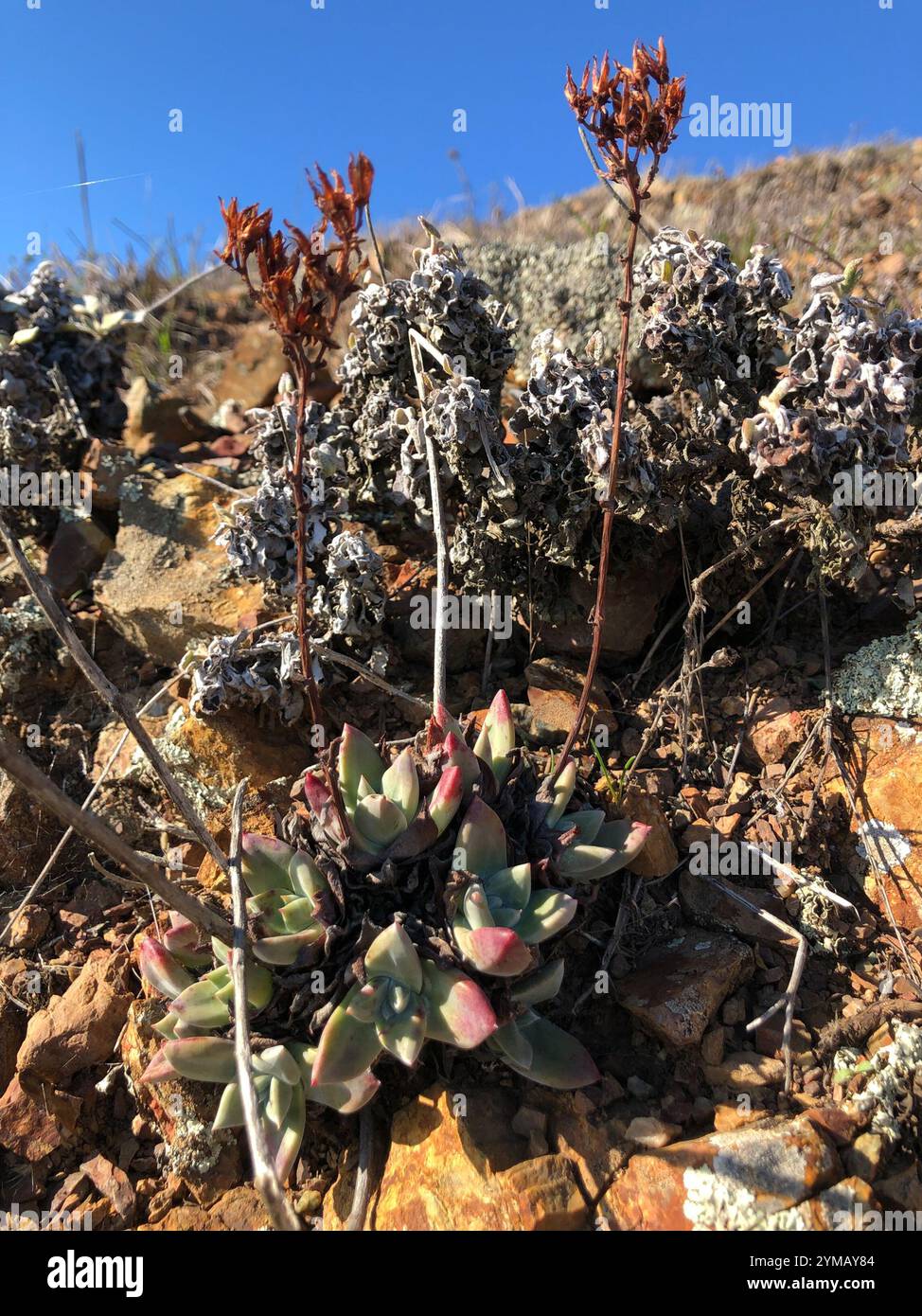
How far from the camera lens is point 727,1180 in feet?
6.73

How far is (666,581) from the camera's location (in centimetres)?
342

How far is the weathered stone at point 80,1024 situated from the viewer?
2.68 metres

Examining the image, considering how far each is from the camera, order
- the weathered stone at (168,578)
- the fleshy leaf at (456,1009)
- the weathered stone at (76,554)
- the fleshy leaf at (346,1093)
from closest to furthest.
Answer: the fleshy leaf at (456,1009) < the fleshy leaf at (346,1093) < the weathered stone at (168,578) < the weathered stone at (76,554)

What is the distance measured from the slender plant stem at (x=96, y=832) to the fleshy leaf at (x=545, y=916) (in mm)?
807

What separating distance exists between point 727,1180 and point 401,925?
98 centimetres

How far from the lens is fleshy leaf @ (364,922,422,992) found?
218 centimetres

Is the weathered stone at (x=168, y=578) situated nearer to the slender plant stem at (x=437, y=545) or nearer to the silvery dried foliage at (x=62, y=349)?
the silvery dried foliage at (x=62, y=349)

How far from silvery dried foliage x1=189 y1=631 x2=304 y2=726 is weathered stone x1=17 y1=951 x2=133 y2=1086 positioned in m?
0.94

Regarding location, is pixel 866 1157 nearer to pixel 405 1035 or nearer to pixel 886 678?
pixel 405 1035

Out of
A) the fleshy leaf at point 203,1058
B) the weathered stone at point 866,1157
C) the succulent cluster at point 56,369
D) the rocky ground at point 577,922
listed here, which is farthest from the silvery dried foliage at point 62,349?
the weathered stone at point 866,1157

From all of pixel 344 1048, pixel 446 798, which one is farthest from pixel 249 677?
pixel 344 1048

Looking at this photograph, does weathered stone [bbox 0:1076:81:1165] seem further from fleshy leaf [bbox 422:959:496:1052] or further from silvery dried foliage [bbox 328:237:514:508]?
silvery dried foliage [bbox 328:237:514:508]
